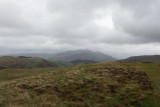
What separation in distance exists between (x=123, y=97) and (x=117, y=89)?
3.20m

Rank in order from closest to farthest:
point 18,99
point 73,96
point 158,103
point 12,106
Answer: point 12,106 < point 158,103 < point 18,99 < point 73,96

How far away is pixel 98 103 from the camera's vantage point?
52.3ft

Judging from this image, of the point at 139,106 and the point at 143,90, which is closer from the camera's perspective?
the point at 139,106

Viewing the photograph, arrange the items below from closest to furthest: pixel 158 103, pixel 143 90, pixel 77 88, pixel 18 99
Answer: pixel 158 103 → pixel 18 99 → pixel 143 90 → pixel 77 88

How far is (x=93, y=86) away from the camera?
74.2 ft

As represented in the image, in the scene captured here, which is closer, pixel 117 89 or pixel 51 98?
pixel 51 98

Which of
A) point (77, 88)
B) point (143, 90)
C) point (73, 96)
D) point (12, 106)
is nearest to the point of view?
point (12, 106)

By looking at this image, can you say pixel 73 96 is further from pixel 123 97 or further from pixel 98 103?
pixel 123 97

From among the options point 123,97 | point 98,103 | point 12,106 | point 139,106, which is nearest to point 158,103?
point 139,106

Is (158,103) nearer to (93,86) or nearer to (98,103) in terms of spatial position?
(98,103)

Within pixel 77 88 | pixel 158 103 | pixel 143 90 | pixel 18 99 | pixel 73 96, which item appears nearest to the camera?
pixel 158 103

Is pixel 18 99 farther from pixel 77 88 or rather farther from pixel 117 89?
pixel 117 89

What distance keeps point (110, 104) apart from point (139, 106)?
11.2ft

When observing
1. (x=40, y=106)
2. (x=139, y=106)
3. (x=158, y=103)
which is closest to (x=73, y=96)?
(x=40, y=106)
